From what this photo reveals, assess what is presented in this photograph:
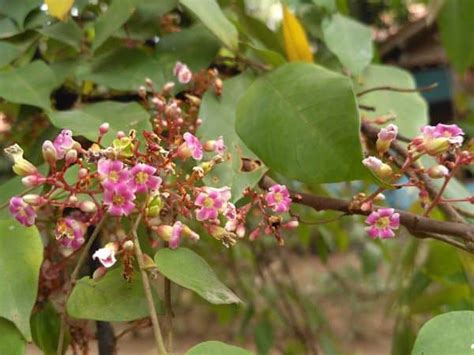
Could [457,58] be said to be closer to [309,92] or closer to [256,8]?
[256,8]

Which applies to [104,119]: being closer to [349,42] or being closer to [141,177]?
[141,177]

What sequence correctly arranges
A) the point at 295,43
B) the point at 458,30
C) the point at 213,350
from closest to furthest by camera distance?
the point at 213,350 < the point at 295,43 < the point at 458,30

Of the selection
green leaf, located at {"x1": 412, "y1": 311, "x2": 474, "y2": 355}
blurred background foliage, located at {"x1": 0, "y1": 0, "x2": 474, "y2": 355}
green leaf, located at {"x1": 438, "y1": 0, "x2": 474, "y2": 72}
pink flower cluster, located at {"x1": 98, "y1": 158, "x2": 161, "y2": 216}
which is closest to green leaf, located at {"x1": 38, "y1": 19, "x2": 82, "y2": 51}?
blurred background foliage, located at {"x1": 0, "y1": 0, "x2": 474, "y2": 355}

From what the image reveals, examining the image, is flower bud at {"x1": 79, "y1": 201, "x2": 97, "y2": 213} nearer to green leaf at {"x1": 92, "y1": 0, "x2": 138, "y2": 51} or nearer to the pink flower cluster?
the pink flower cluster

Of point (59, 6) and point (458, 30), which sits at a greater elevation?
point (59, 6)

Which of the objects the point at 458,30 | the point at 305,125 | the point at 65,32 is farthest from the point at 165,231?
the point at 458,30

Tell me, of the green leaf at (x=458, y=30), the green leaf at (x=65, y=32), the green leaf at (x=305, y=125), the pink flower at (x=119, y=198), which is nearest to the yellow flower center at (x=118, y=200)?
the pink flower at (x=119, y=198)

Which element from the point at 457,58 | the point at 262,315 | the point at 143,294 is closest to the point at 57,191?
the point at 143,294
